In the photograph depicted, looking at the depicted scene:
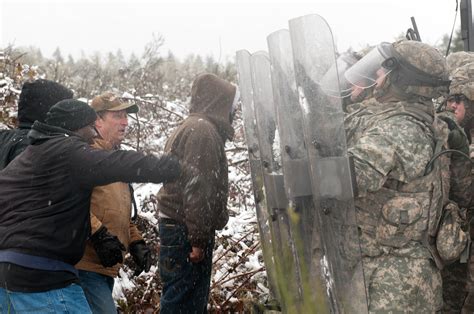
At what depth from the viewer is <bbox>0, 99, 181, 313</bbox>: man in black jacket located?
9.66ft

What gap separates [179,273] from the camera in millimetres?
4070

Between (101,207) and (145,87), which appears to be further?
(145,87)

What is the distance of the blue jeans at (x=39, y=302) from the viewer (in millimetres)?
2947

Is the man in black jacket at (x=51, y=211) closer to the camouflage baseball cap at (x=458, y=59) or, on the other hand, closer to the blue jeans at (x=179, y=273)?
the blue jeans at (x=179, y=273)

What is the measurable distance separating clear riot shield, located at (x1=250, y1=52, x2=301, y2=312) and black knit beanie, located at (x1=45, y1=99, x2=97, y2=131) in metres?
0.96

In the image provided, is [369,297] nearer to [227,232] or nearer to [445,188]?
[445,188]

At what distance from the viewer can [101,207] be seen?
371cm

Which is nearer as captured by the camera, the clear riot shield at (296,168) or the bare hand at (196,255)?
the clear riot shield at (296,168)

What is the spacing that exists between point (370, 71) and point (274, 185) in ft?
2.59

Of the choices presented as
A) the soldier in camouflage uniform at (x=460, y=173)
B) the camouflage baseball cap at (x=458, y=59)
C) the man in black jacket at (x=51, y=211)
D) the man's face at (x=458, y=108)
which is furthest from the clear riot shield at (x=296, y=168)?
the camouflage baseball cap at (x=458, y=59)

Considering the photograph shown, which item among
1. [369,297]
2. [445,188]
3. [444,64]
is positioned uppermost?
[444,64]

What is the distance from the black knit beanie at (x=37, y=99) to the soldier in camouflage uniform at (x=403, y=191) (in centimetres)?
210

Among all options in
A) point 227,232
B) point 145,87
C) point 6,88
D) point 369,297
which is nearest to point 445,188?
point 369,297

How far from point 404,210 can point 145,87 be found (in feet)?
27.8
